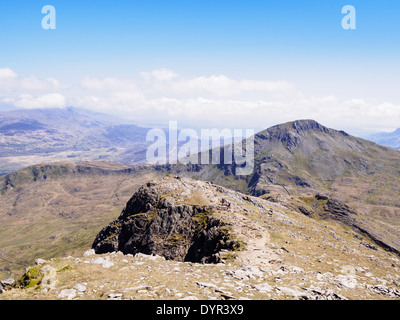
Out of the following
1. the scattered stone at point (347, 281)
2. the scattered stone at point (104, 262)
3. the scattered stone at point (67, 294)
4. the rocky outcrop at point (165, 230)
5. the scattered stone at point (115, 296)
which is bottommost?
the rocky outcrop at point (165, 230)

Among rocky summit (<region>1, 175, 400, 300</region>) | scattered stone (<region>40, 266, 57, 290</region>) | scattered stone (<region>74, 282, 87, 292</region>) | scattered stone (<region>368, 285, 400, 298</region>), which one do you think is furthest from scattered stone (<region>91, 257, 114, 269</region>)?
scattered stone (<region>368, 285, 400, 298</region>)

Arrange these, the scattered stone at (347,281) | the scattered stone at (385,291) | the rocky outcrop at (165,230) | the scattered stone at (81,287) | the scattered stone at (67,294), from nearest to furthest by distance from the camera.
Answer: the scattered stone at (67,294) < the scattered stone at (81,287) < the scattered stone at (385,291) < the scattered stone at (347,281) < the rocky outcrop at (165,230)

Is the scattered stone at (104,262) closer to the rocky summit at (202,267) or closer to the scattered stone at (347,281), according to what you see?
the rocky summit at (202,267)

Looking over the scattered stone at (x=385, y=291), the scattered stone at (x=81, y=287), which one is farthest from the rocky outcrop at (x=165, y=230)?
the scattered stone at (x=81, y=287)

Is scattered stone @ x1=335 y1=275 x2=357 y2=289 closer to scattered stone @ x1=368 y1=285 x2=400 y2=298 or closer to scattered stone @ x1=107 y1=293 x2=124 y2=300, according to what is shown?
scattered stone @ x1=368 y1=285 x2=400 y2=298

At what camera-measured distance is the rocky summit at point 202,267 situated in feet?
71.3

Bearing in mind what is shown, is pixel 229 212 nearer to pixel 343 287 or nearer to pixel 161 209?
pixel 161 209

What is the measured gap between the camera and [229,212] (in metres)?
66.0

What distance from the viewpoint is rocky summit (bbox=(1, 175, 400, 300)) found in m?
21.7

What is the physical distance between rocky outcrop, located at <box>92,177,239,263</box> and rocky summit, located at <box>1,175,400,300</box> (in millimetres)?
296

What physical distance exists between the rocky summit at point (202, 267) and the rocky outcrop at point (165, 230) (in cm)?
30

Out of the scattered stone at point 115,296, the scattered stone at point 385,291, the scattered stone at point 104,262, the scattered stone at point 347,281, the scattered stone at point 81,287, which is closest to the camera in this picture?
the scattered stone at point 115,296
